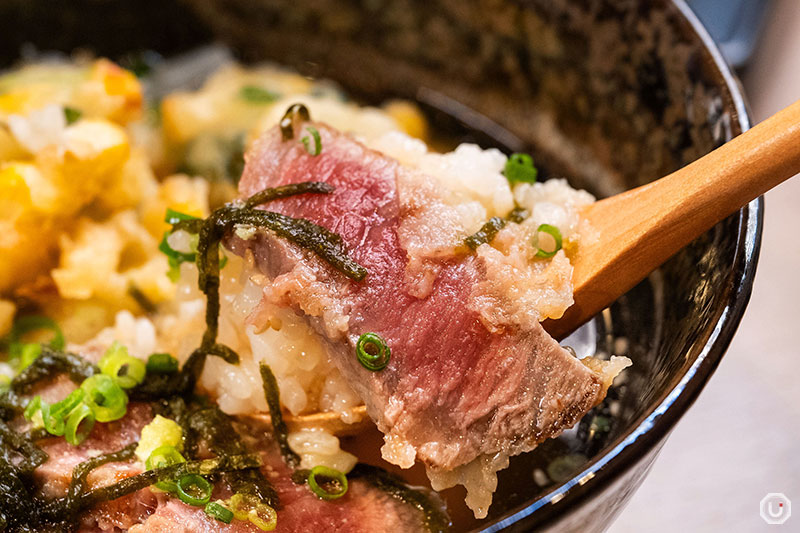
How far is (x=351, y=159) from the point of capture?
1.27 metres

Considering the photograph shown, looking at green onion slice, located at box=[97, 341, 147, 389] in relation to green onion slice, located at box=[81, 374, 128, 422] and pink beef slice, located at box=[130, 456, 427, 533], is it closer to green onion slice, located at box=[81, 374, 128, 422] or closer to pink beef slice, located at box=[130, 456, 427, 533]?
green onion slice, located at box=[81, 374, 128, 422]

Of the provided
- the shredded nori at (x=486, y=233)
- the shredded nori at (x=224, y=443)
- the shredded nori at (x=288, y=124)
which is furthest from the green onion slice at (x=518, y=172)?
the shredded nori at (x=224, y=443)

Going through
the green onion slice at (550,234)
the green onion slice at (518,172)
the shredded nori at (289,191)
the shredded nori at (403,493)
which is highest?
the green onion slice at (518,172)

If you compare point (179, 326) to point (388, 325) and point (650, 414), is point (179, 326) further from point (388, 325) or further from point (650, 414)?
point (650, 414)

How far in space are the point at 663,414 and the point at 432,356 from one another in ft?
1.07

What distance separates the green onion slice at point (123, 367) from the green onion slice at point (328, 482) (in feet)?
1.27

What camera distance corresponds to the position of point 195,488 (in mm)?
1182

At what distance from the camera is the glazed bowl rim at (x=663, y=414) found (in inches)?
36.1

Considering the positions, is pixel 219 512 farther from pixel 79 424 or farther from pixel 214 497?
pixel 79 424

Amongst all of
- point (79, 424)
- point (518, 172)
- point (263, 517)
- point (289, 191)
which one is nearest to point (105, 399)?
point (79, 424)

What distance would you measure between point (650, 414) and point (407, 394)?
1.09ft

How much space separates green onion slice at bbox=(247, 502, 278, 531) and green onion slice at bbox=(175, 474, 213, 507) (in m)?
0.07

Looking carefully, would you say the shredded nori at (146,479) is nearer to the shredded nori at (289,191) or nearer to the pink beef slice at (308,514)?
the pink beef slice at (308,514)

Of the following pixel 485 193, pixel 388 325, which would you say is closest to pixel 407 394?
pixel 388 325
